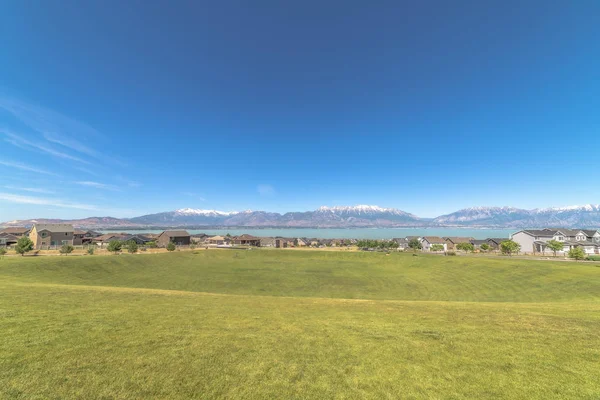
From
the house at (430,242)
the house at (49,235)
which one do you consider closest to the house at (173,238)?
the house at (49,235)

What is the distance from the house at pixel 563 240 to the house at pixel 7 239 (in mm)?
170683

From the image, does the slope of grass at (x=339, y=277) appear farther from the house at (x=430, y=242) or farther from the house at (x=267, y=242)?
the house at (x=267, y=242)

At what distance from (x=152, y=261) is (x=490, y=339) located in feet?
180

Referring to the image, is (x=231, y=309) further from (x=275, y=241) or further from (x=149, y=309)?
(x=275, y=241)

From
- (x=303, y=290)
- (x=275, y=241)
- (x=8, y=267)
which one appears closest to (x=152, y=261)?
(x=8, y=267)

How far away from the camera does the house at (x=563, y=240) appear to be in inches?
2950

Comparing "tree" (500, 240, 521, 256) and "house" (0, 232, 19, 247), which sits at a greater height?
"house" (0, 232, 19, 247)

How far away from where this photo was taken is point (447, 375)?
279 inches

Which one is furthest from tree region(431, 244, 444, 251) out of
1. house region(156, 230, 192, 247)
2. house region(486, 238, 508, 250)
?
house region(156, 230, 192, 247)

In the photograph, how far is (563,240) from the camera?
7912 cm

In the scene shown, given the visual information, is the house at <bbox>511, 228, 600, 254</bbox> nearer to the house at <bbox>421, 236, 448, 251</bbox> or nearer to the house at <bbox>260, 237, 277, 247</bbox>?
the house at <bbox>421, 236, 448, 251</bbox>

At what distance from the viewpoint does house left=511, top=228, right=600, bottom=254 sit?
74938 millimetres

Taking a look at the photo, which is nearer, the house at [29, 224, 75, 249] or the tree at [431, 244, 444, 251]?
the house at [29, 224, 75, 249]

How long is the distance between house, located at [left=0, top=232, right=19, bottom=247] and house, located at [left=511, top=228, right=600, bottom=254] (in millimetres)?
170683
